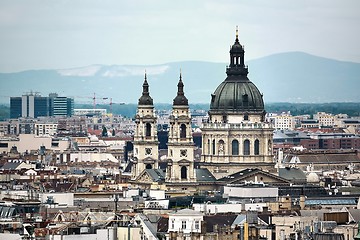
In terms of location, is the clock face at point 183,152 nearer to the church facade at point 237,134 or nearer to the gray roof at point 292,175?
the church facade at point 237,134

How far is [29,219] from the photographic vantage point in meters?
80.9

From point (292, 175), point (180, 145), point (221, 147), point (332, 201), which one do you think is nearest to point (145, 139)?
point (221, 147)

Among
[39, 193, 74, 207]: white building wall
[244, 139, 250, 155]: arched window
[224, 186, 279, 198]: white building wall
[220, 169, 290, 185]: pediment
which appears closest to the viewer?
[39, 193, 74, 207]: white building wall

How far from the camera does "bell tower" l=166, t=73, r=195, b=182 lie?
12431 centimetres

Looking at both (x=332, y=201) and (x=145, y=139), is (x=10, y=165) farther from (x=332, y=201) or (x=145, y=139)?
(x=332, y=201)

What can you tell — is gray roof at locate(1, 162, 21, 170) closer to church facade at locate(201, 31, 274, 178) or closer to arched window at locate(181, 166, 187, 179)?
church facade at locate(201, 31, 274, 178)

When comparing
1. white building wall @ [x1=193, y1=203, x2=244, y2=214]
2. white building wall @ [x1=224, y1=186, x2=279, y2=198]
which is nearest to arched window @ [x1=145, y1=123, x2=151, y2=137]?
white building wall @ [x1=224, y1=186, x2=279, y2=198]

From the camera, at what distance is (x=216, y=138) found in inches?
5079

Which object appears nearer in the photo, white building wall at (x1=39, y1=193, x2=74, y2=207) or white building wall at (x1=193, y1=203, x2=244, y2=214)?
white building wall at (x1=193, y1=203, x2=244, y2=214)

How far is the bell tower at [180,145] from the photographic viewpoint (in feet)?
408

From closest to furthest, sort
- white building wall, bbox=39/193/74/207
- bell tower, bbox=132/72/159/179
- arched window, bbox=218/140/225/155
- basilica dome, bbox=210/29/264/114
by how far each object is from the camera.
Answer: white building wall, bbox=39/193/74/207 → arched window, bbox=218/140/225/155 → basilica dome, bbox=210/29/264/114 → bell tower, bbox=132/72/159/179

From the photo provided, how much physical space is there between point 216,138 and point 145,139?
4.70 m

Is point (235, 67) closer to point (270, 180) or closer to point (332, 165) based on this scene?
point (270, 180)

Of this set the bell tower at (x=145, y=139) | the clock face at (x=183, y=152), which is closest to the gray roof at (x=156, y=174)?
the clock face at (x=183, y=152)
